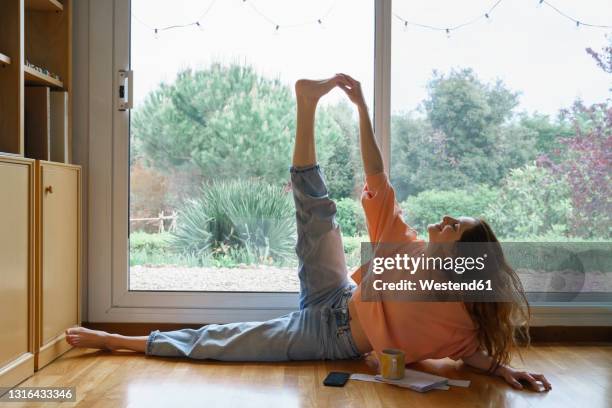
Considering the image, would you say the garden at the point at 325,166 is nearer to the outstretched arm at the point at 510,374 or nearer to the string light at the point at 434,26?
the string light at the point at 434,26

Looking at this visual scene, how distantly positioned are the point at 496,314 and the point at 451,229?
13.6 inches

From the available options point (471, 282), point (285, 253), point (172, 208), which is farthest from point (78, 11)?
point (471, 282)

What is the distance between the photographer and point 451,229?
2344mm

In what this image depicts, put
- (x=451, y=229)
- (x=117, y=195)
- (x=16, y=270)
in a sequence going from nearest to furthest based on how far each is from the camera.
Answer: (x=16, y=270) → (x=451, y=229) → (x=117, y=195)


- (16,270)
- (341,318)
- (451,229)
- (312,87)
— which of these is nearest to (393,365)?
(341,318)

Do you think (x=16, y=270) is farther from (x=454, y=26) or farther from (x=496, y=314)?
(x=454, y=26)

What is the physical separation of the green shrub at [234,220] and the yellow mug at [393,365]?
93 cm

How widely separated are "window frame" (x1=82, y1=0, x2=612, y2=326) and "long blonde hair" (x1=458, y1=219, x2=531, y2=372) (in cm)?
69

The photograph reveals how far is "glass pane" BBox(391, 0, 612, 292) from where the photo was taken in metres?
2.93

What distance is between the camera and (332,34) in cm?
292

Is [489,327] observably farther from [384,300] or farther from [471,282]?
[384,300]

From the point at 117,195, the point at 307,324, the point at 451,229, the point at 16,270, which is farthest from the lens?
the point at 117,195

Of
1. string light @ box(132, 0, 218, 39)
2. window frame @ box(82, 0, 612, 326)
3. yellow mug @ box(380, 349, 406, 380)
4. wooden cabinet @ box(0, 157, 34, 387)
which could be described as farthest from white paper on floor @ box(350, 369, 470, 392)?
string light @ box(132, 0, 218, 39)

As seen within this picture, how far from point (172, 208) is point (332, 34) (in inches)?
43.3
